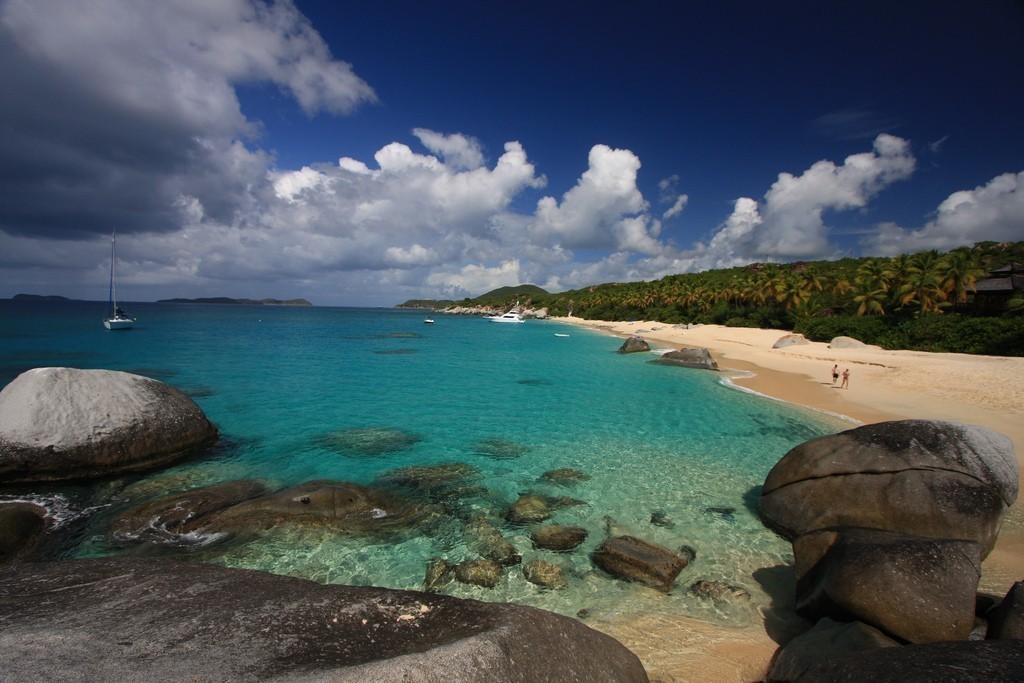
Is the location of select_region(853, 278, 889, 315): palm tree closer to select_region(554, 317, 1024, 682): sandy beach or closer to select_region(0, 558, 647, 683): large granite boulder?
select_region(554, 317, 1024, 682): sandy beach

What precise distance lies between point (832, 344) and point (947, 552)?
46.7m

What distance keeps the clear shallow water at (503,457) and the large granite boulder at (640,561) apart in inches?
8.2

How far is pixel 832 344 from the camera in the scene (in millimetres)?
43719

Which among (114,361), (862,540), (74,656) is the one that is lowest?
(114,361)

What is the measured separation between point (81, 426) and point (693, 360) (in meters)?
35.5

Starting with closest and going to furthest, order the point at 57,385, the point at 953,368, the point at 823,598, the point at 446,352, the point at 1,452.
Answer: the point at 823,598
the point at 1,452
the point at 57,385
the point at 953,368
the point at 446,352

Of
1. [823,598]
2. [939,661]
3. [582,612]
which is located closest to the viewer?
[939,661]

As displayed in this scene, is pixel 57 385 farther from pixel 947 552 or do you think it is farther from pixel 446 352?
pixel 446 352

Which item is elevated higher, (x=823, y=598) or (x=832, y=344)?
(x=832, y=344)

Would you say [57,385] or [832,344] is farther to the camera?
[832,344]

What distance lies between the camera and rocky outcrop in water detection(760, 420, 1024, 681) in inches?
150

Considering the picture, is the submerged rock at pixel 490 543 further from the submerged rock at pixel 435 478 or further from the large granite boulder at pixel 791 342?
the large granite boulder at pixel 791 342

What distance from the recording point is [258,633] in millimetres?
3414

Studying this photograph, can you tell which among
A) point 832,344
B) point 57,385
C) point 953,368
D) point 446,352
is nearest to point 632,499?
point 57,385
